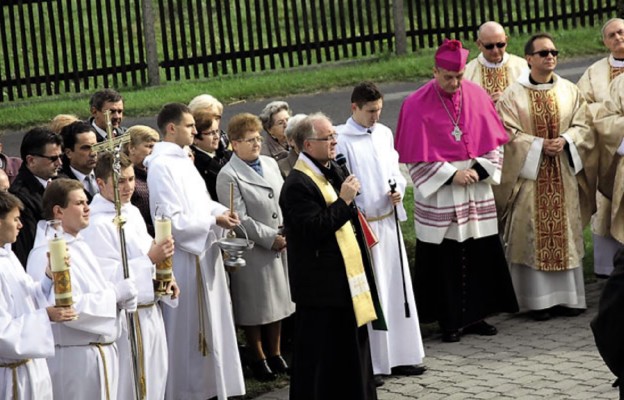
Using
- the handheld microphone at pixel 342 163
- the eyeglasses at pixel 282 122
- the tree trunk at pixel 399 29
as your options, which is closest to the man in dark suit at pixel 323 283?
the handheld microphone at pixel 342 163

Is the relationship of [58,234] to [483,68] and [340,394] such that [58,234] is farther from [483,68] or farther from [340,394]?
[483,68]

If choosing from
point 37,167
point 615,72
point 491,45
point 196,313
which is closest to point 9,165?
point 37,167

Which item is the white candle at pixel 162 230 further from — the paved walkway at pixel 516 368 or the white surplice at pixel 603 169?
the white surplice at pixel 603 169

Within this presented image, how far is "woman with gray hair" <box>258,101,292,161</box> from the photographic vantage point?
11.2 m

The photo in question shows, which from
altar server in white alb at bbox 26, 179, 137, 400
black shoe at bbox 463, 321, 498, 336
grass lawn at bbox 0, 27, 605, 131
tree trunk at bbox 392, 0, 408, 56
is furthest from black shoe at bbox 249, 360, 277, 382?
tree trunk at bbox 392, 0, 408, 56

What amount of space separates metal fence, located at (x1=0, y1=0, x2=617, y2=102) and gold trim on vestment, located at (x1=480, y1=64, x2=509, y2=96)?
25.3 feet

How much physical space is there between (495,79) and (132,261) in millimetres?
4750

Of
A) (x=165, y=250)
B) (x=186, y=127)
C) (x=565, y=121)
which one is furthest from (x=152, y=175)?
(x=565, y=121)

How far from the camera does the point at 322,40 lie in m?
20.9

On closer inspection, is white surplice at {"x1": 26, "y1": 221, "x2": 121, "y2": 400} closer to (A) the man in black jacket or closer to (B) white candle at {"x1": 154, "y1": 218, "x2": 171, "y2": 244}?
(B) white candle at {"x1": 154, "y1": 218, "x2": 171, "y2": 244}

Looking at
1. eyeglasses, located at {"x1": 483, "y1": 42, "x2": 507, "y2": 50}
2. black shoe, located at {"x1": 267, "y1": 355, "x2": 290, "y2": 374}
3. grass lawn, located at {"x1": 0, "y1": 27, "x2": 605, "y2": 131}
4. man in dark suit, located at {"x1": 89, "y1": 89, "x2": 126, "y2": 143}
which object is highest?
grass lawn, located at {"x1": 0, "y1": 27, "x2": 605, "y2": 131}

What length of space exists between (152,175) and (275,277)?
1.31 meters

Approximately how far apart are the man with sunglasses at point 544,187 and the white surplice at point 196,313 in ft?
9.80

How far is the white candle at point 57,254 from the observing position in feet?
24.6
